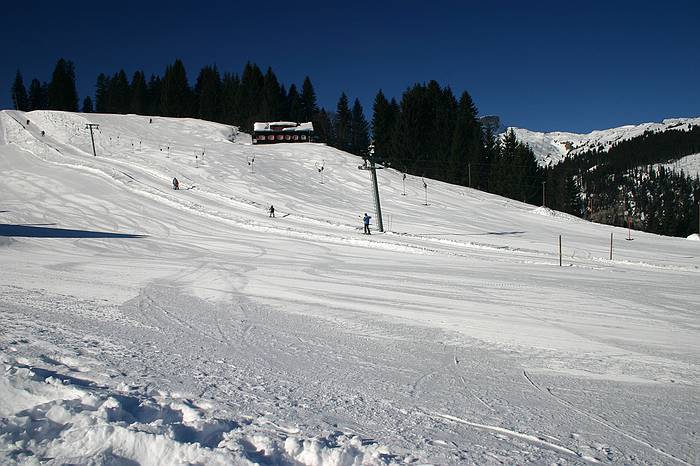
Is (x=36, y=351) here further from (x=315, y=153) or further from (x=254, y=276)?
(x=315, y=153)

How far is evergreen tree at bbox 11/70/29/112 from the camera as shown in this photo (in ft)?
374

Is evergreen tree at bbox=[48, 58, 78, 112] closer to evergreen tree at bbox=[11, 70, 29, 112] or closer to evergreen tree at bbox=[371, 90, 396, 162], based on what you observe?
evergreen tree at bbox=[11, 70, 29, 112]

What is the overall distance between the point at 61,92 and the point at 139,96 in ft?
58.0

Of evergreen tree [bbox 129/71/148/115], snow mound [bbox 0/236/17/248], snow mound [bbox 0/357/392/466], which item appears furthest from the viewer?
evergreen tree [bbox 129/71/148/115]

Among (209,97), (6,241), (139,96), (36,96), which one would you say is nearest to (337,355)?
(6,241)

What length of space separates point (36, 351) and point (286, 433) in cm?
360

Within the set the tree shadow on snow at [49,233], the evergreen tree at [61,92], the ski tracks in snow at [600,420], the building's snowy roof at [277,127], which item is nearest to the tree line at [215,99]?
the evergreen tree at [61,92]

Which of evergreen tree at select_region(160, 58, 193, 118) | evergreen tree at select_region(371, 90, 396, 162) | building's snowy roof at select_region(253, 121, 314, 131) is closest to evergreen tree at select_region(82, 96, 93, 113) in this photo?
evergreen tree at select_region(160, 58, 193, 118)

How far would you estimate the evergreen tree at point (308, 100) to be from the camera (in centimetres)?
10381

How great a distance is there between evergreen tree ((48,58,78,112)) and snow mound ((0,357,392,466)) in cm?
12275

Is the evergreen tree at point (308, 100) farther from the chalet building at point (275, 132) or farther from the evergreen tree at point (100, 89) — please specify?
the evergreen tree at point (100, 89)

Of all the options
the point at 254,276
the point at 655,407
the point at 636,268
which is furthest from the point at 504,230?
the point at 655,407

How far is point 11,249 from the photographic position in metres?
15.2

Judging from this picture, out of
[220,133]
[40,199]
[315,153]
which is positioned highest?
[220,133]
